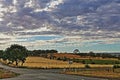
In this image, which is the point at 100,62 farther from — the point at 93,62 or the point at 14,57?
the point at 14,57

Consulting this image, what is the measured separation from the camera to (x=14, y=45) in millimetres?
198875

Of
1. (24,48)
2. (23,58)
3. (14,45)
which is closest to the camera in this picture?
(23,58)

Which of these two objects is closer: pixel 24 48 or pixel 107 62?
pixel 107 62

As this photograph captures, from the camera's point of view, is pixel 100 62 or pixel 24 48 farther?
pixel 24 48

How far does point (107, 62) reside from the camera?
539ft

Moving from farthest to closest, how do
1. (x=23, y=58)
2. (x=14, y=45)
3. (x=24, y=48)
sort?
(x=14, y=45) < (x=24, y=48) < (x=23, y=58)

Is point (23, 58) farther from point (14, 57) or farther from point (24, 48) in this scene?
point (24, 48)

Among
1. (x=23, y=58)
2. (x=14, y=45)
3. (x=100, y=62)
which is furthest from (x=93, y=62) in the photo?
(x=14, y=45)

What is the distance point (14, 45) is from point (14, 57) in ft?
111

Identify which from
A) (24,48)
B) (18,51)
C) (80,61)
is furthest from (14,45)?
(80,61)

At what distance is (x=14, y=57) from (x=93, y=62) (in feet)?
126

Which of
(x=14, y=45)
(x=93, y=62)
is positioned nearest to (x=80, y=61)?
(x=93, y=62)

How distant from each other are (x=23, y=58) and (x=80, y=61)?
94.2ft

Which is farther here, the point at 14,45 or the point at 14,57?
the point at 14,45
